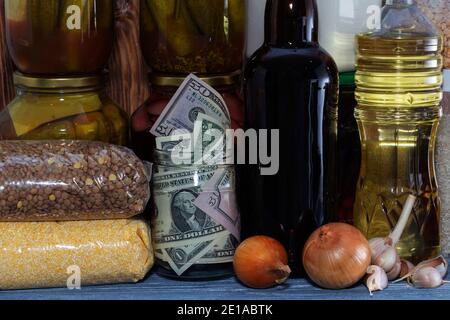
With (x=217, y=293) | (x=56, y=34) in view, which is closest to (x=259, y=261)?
(x=217, y=293)

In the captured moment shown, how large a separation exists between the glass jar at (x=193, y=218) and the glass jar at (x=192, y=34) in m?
0.13

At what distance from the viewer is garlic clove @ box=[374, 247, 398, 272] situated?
1.07 m

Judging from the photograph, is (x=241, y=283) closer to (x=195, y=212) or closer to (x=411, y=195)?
(x=195, y=212)

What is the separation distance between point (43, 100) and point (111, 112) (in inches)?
3.8

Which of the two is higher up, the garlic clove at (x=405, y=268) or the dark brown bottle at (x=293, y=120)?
the dark brown bottle at (x=293, y=120)

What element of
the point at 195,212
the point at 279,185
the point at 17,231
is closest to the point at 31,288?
the point at 17,231

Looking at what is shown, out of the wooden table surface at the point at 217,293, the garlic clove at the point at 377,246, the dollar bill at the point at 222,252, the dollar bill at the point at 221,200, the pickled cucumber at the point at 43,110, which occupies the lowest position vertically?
the wooden table surface at the point at 217,293

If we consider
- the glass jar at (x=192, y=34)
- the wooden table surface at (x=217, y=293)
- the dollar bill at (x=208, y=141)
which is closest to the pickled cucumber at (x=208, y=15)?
the glass jar at (x=192, y=34)

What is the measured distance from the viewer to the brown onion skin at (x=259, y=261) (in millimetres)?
1043

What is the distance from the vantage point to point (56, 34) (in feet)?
3.61

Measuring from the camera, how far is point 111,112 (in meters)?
1.16

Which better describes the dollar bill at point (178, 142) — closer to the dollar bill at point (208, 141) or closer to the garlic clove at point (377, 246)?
the dollar bill at point (208, 141)

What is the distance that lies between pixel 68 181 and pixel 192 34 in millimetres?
252

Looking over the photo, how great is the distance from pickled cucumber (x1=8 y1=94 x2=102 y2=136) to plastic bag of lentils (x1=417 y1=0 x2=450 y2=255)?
0.48 metres
